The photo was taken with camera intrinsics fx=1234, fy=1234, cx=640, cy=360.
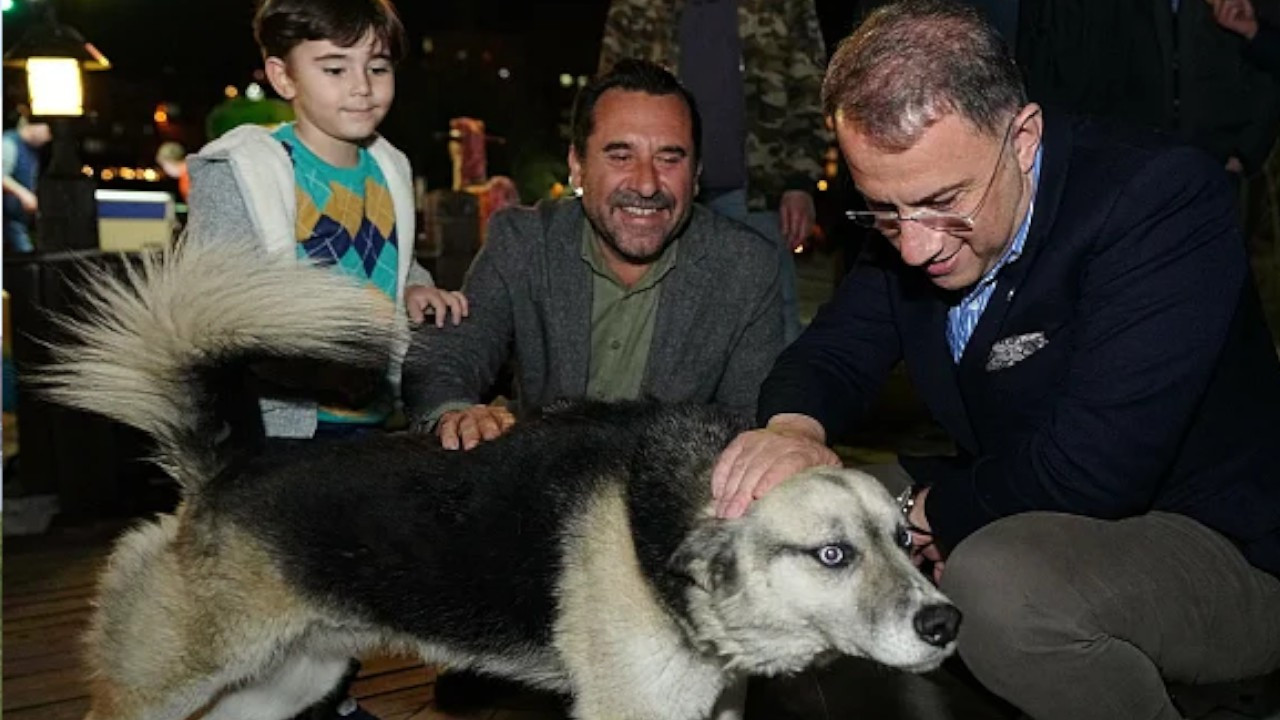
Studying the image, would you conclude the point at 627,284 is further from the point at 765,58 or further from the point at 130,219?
the point at 130,219

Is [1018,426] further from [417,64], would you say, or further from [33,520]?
[417,64]

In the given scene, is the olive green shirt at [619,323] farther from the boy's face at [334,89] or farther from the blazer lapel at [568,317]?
the boy's face at [334,89]

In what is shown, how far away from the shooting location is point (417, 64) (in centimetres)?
1811

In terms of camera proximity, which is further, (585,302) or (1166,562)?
(585,302)

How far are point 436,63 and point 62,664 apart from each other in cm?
1531

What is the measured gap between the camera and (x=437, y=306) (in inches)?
123

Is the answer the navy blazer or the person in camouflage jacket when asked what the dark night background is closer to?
the person in camouflage jacket

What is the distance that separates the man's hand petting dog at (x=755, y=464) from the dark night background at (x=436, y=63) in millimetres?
11032

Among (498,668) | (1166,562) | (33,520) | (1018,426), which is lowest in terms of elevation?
(33,520)

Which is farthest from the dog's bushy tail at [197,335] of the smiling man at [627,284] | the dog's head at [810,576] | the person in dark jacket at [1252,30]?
the person in dark jacket at [1252,30]

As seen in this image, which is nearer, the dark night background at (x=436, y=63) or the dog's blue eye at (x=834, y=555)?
the dog's blue eye at (x=834, y=555)

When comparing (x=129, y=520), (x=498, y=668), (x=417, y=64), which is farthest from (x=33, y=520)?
(x=417, y=64)

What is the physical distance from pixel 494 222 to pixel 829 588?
1.60 m

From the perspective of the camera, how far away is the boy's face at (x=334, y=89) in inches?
126
